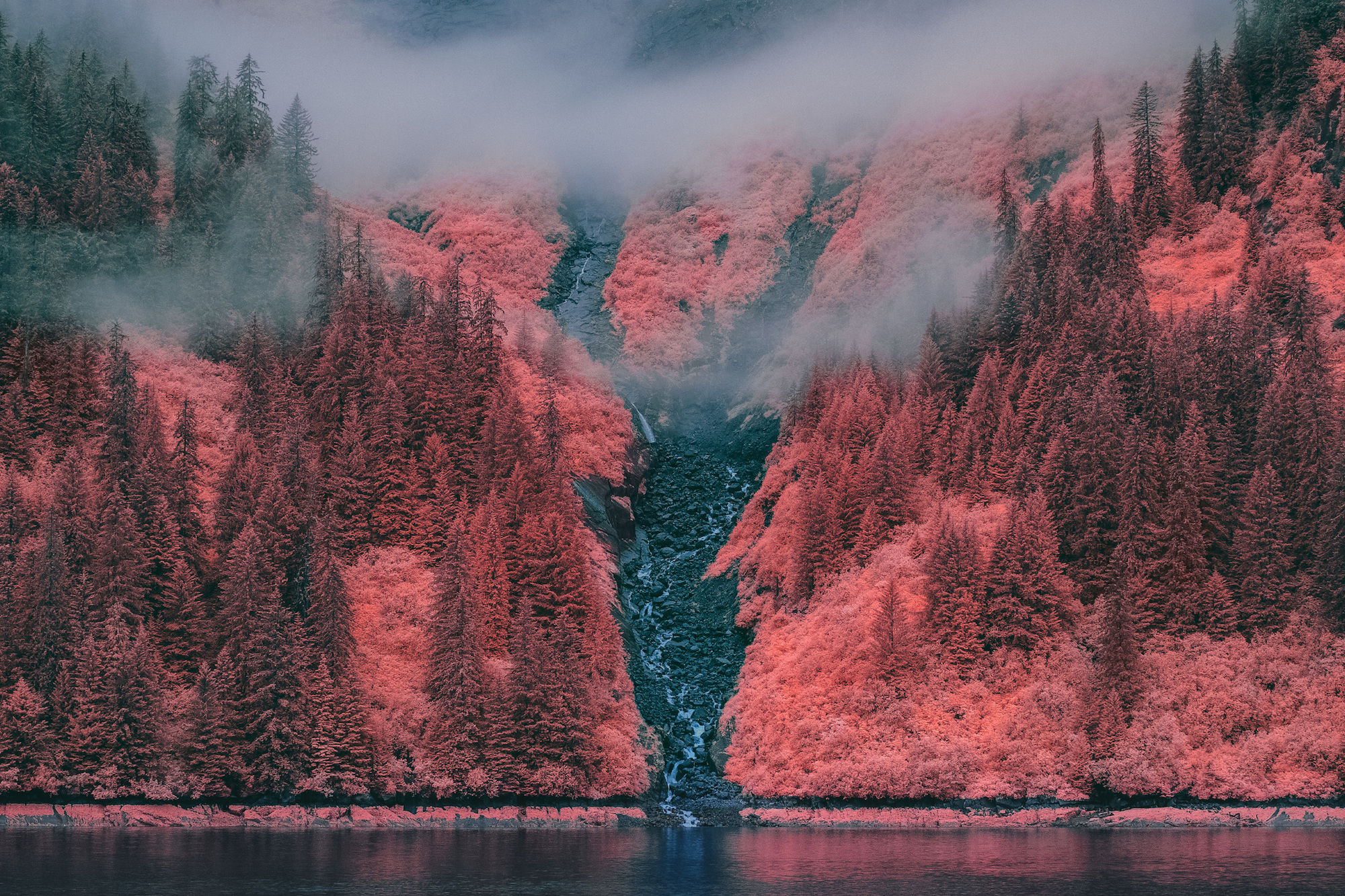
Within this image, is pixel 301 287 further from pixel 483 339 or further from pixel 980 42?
pixel 980 42

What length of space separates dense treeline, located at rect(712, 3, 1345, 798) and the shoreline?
1.89 meters

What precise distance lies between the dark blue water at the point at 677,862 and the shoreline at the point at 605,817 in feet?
9.09

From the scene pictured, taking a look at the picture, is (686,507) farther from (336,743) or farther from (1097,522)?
(336,743)

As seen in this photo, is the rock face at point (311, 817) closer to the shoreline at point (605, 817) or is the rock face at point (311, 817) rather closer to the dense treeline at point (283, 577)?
the shoreline at point (605, 817)

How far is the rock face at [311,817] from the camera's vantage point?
78938 mm

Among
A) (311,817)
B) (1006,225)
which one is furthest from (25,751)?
(1006,225)

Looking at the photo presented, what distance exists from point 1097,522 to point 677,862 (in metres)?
44.2

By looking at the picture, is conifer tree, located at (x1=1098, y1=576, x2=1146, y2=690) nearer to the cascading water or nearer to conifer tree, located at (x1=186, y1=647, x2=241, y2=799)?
the cascading water

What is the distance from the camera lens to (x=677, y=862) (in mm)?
64375

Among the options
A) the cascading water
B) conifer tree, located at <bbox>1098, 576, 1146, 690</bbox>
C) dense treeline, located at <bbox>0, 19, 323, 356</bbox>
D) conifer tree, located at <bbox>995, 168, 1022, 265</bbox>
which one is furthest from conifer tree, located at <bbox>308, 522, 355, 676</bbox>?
conifer tree, located at <bbox>995, 168, 1022, 265</bbox>

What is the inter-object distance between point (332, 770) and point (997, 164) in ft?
331

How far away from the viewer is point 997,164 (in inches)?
5418

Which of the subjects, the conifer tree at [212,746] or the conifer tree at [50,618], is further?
the conifer tree at [50,618]

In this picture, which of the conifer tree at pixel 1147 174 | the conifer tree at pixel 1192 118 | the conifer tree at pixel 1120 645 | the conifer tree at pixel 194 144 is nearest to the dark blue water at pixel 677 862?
the conifer tree at pixel 1120 645
